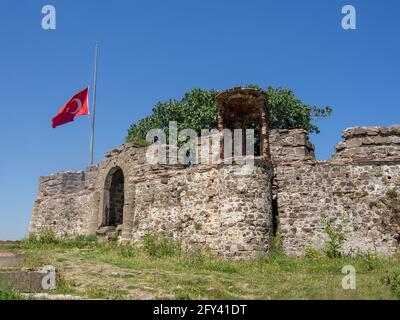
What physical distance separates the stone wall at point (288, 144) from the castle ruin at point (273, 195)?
33 millimetres

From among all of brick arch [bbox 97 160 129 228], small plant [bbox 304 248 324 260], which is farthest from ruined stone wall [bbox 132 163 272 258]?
brick arch [bbox 97 160 129 228]

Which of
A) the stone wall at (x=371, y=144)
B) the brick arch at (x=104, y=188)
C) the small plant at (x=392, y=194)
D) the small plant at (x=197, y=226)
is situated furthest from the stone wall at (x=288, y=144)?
the brick arch at (x=104, y=188)

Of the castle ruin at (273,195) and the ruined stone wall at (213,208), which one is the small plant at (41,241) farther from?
the ruined stone wall at (213,208)

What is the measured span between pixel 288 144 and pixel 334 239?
11.8 feet

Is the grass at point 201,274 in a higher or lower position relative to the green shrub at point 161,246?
lower

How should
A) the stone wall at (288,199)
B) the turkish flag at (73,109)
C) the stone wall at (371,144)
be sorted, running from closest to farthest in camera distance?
the stone wall at (288,199), the stone wall at (371,144), the turkish flag at (73,109)

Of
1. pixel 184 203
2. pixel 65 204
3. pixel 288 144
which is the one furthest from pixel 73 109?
pixel 288 144

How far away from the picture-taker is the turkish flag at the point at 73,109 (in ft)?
75.0

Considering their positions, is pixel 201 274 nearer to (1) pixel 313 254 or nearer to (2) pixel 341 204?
(1) pixel 313 254

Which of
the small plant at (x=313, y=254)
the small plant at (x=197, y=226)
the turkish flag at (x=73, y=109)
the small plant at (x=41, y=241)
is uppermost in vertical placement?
the turkish flag at (x=73, y=109)

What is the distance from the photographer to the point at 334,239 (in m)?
13.6

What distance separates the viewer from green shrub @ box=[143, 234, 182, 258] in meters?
14.7

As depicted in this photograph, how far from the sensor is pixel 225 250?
13.3 m

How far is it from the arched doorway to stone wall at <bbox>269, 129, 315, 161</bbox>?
7092 mm
